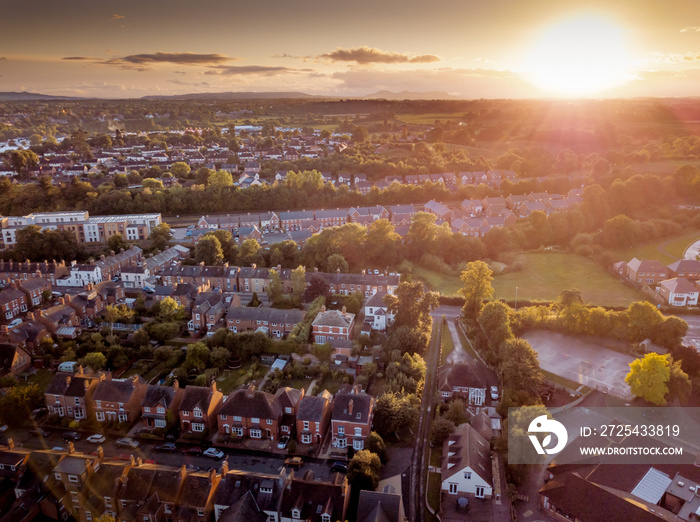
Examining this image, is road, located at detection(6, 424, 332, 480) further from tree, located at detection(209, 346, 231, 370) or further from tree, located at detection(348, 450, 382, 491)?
tree, located at detection(209, 346, 231, 370)

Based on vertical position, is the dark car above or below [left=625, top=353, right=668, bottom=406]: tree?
below

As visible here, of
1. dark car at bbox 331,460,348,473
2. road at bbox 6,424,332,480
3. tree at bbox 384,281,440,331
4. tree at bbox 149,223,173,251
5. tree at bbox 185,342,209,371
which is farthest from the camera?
tree at bbox 149,223,173,251

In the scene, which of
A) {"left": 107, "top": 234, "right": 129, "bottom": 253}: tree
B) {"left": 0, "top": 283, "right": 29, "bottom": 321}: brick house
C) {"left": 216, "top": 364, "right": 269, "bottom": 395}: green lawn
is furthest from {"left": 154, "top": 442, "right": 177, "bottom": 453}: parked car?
{"left": 107, "top": 234, "right": 129, "bottom": 253}: tree

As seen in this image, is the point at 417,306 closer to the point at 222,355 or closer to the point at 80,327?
the point at 222,355

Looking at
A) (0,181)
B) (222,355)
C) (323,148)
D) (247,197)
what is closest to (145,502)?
(222,355)

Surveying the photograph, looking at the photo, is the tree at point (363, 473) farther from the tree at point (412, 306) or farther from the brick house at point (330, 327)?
the tree at point (412, 306)

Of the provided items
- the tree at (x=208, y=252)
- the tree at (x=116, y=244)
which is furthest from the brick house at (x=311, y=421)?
the tree at (x=116, y=244)
